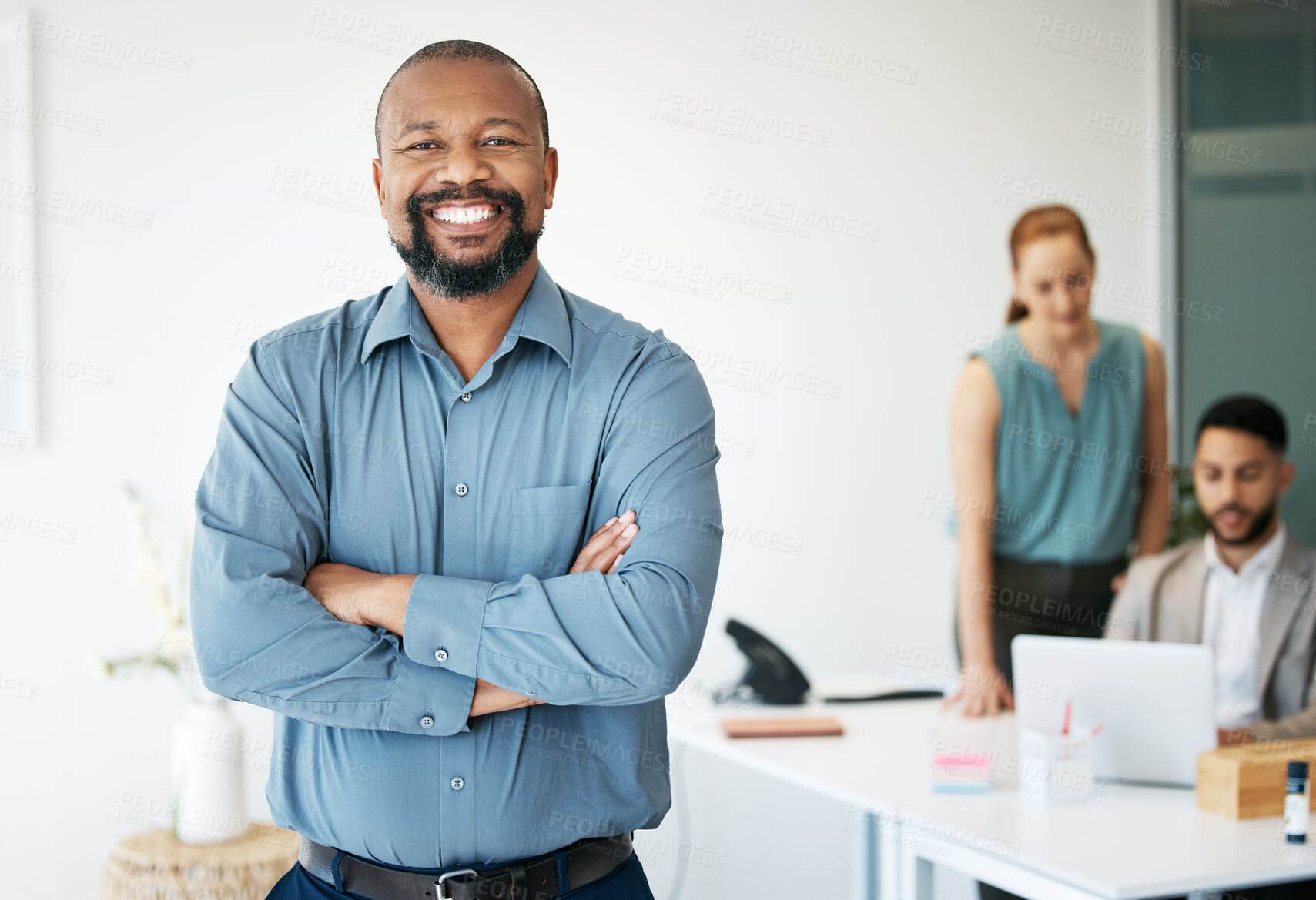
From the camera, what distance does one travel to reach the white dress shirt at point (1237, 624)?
10.0 feet

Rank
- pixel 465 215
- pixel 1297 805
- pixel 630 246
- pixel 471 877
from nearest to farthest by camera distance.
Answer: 1. pixel 471 877
2. pixel 465 215
3. pixel 1297 805
4. pixel 630 246

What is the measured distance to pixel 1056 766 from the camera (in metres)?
2.46

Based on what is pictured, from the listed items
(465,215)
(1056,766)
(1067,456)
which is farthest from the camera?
(1067,456)

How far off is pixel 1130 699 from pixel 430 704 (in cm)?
164

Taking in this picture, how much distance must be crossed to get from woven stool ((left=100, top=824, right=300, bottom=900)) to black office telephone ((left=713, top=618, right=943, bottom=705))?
129cm

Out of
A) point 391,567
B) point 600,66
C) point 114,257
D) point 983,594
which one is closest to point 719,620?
point 983,594

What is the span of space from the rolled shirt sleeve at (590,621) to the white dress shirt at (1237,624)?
2.00 metres

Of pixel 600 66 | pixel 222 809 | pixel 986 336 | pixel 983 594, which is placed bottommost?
pixel 222 809

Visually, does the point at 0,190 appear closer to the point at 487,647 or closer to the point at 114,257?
the point at 114,257

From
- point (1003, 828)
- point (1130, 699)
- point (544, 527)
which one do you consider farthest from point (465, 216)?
point (1130, 699)

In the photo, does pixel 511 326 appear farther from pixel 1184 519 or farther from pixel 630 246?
pixel 1184 519

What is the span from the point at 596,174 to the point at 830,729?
2.05m

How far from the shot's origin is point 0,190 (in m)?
3.49

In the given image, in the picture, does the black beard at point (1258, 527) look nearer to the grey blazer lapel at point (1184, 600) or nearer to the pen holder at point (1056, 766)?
the grey blazer lapel at point (1184, 600)
